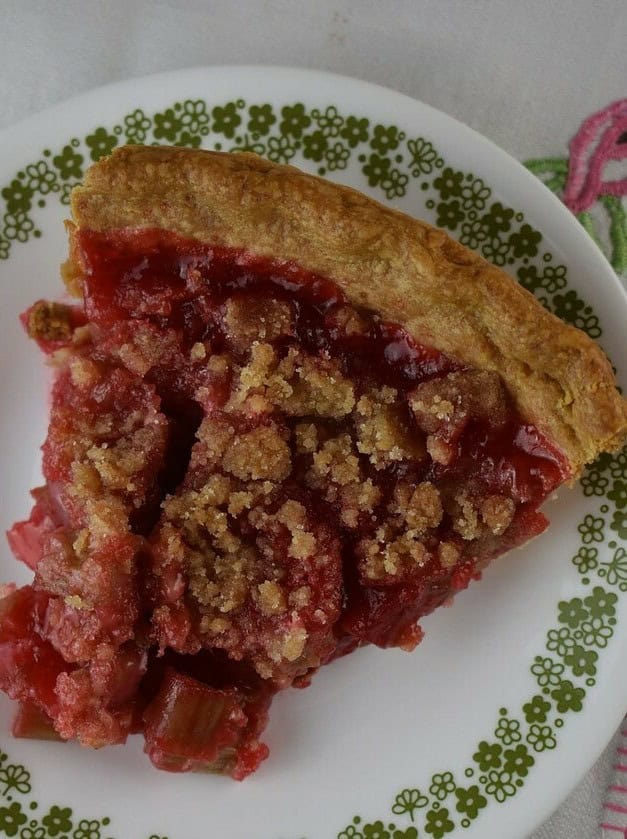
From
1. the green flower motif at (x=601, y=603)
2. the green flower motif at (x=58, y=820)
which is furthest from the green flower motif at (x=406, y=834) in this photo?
the green flower motif at (x=58, y=820)

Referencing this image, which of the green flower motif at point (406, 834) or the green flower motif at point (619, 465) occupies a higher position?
the green flower motif at point (619, 465)

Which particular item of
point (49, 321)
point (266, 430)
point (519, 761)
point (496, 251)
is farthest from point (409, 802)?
point (49, 321)

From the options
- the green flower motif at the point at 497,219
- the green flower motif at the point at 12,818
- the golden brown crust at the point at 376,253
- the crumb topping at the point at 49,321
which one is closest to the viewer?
the golden brown crust at the point at 376,253

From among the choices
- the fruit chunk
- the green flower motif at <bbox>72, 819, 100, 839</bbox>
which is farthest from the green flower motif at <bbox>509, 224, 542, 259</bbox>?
the green flower motif at <bbox>72, 819, 100, 839</bbox>

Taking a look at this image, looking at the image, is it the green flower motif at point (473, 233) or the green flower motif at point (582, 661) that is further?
the green flower motif at point (473, 233)

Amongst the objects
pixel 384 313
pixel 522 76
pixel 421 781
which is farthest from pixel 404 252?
pixel 421 781

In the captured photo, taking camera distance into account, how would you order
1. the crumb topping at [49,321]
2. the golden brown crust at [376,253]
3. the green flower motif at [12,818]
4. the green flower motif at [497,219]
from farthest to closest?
the crumb topping at [49,321]
the green flower motif at [497,219]
the green flower motif at [12,818]
the golden brown crust at [376,253]

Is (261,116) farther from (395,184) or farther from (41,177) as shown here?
(41,177)

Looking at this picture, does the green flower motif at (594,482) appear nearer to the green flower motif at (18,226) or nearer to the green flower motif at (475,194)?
the green flower motif at (475,194)
